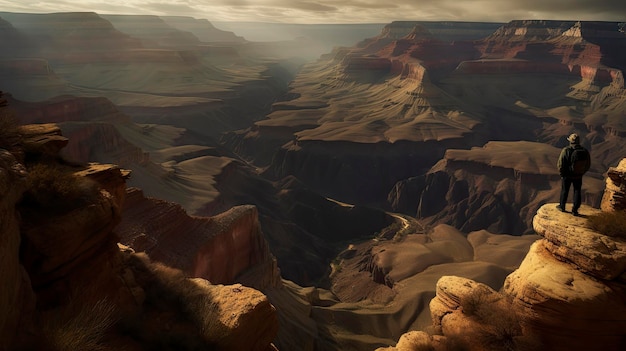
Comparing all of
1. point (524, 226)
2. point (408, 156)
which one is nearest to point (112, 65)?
point (408, 156)

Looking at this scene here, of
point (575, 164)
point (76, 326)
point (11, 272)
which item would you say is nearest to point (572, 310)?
point (575, 164)

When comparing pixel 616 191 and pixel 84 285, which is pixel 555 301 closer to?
pixel 616 191

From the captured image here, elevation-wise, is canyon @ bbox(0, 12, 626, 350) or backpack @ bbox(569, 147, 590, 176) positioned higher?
backpack @ bbox(569, 147, 590, 176)

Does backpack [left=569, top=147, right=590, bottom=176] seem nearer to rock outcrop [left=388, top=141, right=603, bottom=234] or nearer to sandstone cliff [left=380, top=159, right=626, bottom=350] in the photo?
sandstone cliff [left=380, top=159, right=626, bottom=350]

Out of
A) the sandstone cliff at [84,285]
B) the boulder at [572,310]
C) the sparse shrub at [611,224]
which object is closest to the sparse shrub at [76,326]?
the sandstone cliff at [84,285]

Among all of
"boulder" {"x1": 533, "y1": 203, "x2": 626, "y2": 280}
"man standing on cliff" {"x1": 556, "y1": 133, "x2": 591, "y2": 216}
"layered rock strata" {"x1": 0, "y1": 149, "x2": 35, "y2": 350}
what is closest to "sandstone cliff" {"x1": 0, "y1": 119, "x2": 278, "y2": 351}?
"layered rock strata" {"x1": 0, "y1": 149, "x2": 35, "y2": 350}

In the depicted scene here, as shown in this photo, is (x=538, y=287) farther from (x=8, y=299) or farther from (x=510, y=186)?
(x=510, y=186)
